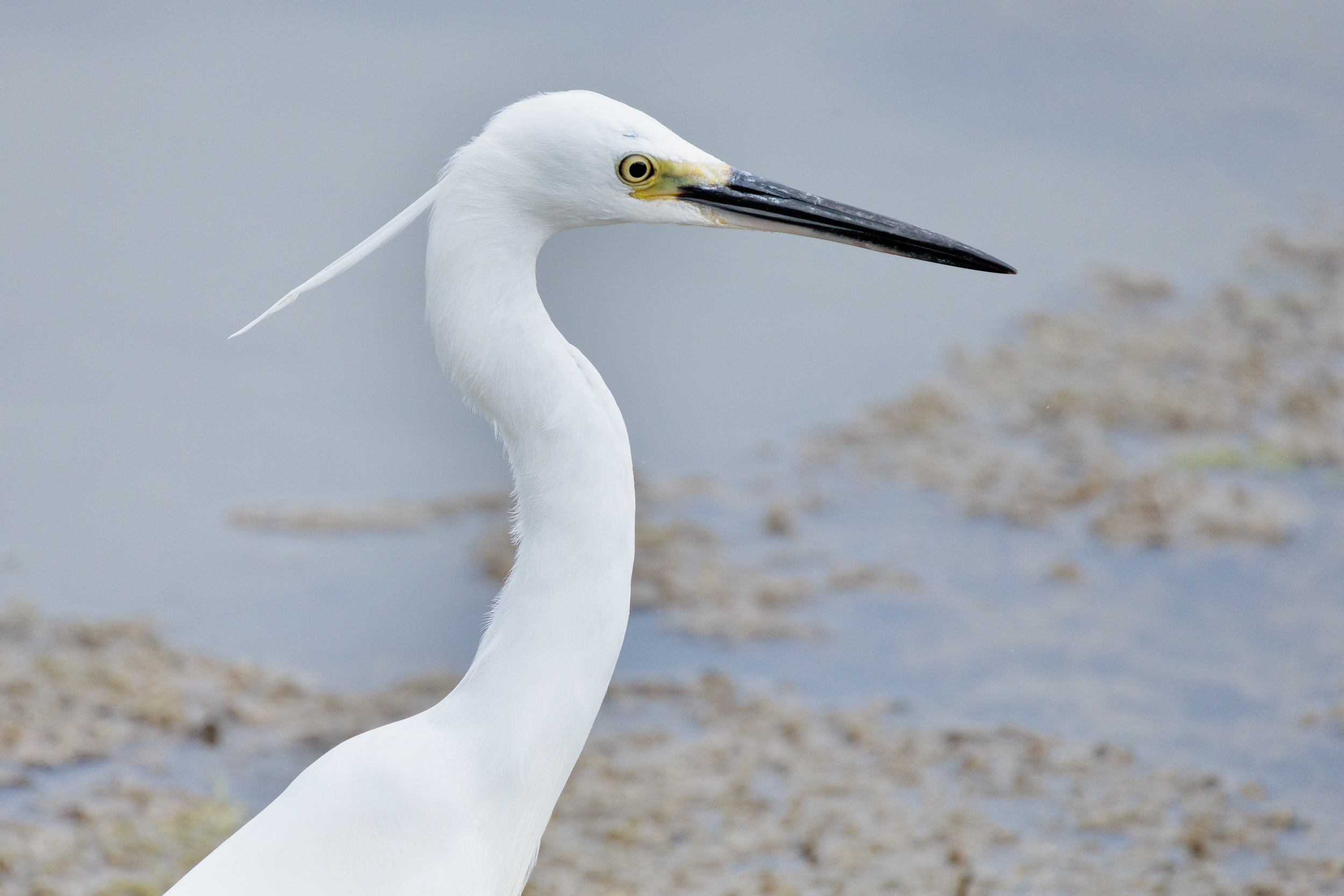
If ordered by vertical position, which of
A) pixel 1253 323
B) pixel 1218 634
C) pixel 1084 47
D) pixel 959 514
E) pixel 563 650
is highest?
pixel 1084 47

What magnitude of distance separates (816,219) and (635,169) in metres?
0.26

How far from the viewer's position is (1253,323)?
17.5ft

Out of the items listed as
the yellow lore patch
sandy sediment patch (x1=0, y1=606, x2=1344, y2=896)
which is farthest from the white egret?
sandy sediment patch (x1=0, y1=606, x2=1344, y2=896)

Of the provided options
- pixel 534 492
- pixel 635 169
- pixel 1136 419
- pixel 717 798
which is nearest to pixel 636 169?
pixel 635 169

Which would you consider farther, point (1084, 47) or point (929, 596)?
point (1084, 47)

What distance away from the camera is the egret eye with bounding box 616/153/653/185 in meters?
1.77

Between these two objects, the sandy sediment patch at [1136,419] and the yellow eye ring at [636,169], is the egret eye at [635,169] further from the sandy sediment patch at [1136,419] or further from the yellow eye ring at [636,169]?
the sandy sediment patch at [1136,419]

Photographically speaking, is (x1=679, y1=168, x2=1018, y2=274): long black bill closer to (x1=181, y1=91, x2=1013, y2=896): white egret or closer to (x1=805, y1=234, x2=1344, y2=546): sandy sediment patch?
(x1=181, y1=91, x2=1013, y2=896): white egret

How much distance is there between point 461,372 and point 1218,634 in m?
2.74

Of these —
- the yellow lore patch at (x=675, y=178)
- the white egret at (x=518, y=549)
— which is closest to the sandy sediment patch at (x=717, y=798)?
the white egret at (x=518, y=549)

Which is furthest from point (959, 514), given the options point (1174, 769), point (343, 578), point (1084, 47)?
point (1084, 47)

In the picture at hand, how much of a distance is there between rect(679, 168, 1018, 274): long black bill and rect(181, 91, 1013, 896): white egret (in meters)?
0.01

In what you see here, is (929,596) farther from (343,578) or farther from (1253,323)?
(1253,323)

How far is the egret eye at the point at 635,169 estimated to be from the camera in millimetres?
1773
